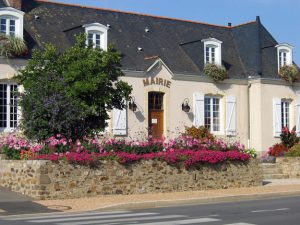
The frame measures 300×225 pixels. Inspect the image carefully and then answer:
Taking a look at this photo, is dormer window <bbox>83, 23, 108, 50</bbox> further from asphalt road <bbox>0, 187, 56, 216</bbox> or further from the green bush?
asphalt road <bbox>0, 187, 56, 216</bbox>

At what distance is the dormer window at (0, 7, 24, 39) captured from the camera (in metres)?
23.2

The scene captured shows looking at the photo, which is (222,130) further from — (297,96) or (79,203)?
(79,203)

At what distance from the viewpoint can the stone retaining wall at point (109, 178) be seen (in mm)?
16719

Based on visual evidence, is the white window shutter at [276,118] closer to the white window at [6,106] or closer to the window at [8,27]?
the white window at [6,106]

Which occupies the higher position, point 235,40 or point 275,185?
point 235,40

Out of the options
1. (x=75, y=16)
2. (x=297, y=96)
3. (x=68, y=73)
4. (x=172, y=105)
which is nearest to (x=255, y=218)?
(x=68, y=73)

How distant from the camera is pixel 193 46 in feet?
96.3

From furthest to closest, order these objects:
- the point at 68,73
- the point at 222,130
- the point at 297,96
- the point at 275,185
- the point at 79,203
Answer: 1. the point at 297,96
2. the point at 222,130
3. the point at 275,185
4. the point at 68,73
5. the point at 79,203

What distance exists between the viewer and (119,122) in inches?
1015

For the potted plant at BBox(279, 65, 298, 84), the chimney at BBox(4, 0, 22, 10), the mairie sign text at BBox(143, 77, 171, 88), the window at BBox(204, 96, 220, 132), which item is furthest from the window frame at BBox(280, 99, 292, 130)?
the chimney at BBox(4, 0, 22, 10)

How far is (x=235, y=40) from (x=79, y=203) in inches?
745

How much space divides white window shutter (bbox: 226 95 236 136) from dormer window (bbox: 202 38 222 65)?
1.91 meters

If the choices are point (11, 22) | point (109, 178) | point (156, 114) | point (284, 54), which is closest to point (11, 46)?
point (11, 22)

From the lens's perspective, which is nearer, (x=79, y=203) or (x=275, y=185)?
(x=79, y=203)
